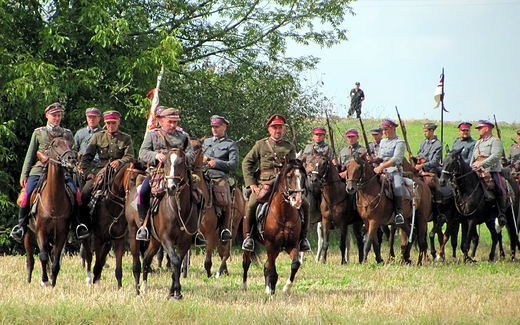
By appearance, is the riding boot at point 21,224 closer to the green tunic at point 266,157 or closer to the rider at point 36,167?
the rider at point 36,167

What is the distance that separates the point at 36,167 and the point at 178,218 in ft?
10.8

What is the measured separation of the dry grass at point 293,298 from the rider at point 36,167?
90 cm

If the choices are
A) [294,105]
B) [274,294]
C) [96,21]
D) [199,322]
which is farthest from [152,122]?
[294,105]

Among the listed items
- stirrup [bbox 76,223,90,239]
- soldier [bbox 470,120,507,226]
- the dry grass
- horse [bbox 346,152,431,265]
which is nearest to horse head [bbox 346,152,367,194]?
horse [bbox 346,152,431,265]

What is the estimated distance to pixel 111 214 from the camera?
527 inches

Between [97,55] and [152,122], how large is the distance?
24.5ft

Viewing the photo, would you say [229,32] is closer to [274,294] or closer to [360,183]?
[360,183]

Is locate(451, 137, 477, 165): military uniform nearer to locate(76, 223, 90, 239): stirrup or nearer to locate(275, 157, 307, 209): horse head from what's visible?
locate(275, 157, 307, 209): horse head

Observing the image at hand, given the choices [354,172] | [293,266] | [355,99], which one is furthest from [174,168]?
[355,99]

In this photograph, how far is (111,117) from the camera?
13.9m

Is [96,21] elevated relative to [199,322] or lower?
elevated

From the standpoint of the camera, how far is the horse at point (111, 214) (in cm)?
1328

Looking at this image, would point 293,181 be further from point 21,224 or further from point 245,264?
point 21,224

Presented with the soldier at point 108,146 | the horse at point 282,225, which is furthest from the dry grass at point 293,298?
the soldier at point 108,146
